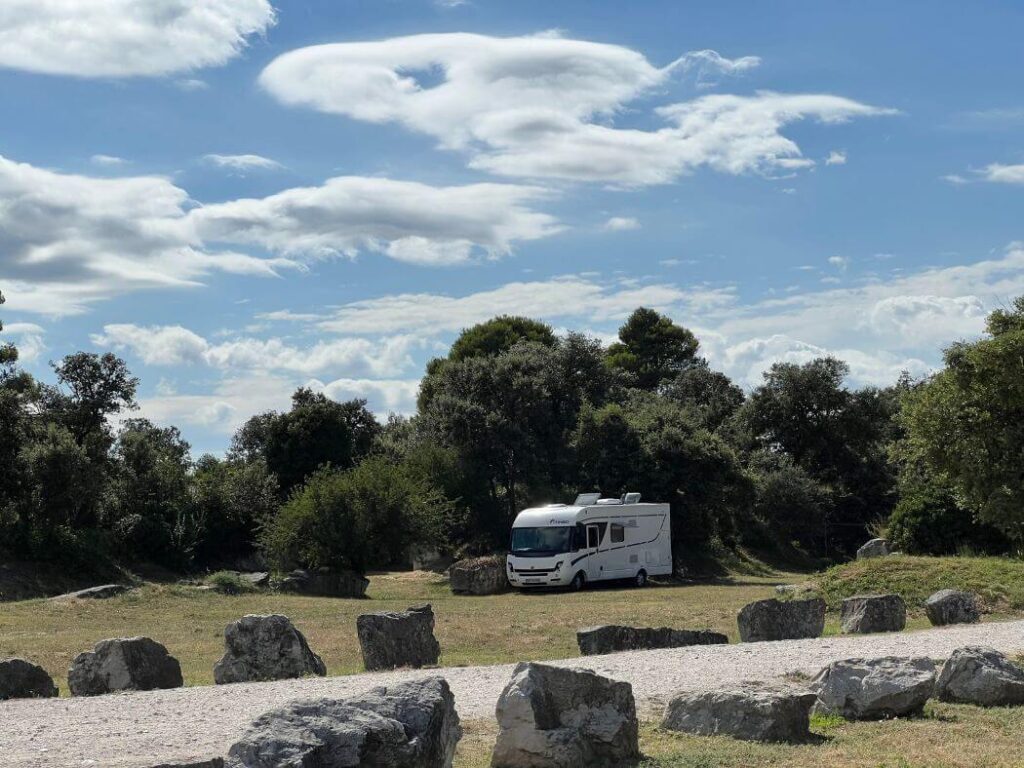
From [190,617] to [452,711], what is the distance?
18.6 meters

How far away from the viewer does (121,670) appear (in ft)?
47.8

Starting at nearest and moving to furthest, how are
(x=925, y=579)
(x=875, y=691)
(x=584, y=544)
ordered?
(x=875, y=691)
(x=925, y=579)
(x=584, y=544)

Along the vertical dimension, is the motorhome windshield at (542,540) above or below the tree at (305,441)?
below

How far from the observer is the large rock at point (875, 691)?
1138 cm

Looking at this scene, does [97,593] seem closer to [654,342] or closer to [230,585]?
[230,585]

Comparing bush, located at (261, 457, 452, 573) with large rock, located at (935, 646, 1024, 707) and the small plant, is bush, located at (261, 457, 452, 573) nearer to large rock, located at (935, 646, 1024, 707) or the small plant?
the small plant

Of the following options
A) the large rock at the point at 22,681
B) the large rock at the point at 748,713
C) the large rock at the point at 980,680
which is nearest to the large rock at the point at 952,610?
the large rock at the point at 980,680

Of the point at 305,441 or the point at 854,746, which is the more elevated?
the point at 305,441

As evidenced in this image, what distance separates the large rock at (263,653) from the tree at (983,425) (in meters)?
16.9

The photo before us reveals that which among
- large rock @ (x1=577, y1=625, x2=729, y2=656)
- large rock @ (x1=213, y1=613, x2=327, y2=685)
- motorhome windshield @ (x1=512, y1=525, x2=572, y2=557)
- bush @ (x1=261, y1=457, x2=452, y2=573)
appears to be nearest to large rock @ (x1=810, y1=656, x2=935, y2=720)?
large rock @ (x1=577, y1=625, x2=729, y2=656)

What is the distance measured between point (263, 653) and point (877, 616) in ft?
34.9

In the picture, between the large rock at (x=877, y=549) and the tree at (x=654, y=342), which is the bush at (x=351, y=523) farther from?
the tree at (x=654, y=342)

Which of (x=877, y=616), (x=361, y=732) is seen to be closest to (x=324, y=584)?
(x=877, y=616)

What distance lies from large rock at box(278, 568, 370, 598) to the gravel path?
19.6m
